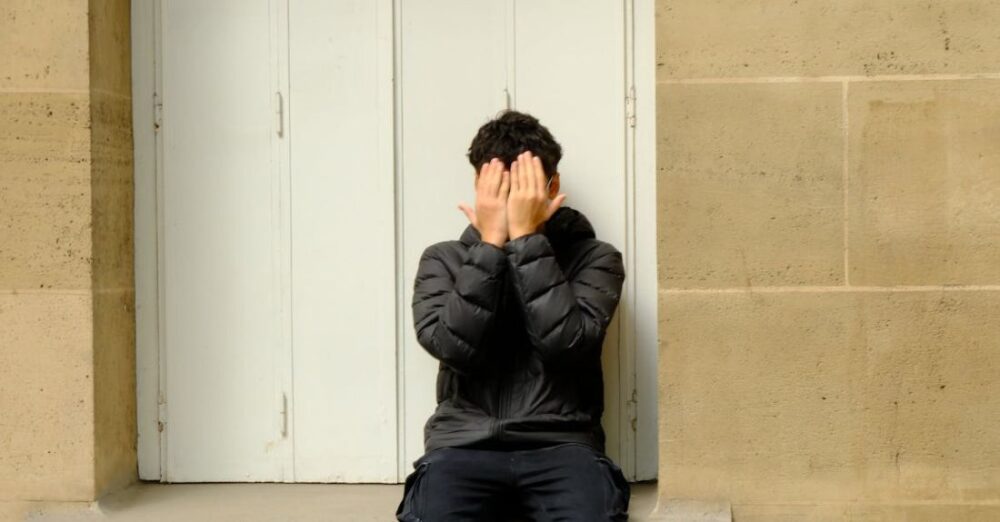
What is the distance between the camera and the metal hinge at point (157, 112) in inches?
189

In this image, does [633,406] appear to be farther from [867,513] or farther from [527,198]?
[527,198]

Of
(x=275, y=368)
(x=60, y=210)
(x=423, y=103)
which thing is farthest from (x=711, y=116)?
(x=60, y=210)

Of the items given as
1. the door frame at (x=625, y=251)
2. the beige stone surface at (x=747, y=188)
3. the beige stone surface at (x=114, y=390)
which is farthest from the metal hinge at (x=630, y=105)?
the beige stone surface at (x=114, y=390)

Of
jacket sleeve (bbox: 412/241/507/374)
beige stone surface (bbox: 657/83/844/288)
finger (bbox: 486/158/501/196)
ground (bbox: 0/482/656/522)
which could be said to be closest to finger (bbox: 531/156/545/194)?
finger (bbox: 486/158/501/196)

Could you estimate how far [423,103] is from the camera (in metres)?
4.71

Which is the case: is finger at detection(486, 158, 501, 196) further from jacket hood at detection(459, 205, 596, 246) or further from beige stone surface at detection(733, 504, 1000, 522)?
beige stone surface at detection(733, 504, 1000, 522)

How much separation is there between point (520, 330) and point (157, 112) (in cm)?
162

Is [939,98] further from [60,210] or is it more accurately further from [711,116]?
A: [60,210]

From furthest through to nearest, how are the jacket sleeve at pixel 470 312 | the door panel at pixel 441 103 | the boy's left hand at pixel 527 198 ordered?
the door panel at pixel 441 103 < the boy's left hand at pixel 527 198 < the jacket sleeve at pixel 470 312

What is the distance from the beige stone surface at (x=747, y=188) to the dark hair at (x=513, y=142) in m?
0.35

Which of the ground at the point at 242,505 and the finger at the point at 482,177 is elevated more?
the finger at the point at 482,177

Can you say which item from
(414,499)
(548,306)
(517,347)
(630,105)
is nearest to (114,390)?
(414,499)

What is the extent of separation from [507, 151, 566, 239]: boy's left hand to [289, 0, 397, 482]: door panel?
75 cm

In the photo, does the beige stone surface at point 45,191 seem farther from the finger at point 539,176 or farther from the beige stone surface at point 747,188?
the beige stone surface at point 747,188
